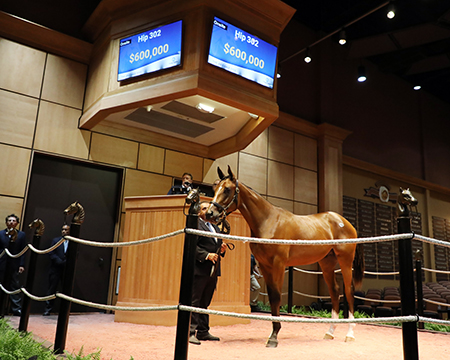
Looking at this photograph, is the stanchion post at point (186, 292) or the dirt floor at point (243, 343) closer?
the stanchion post at point (186, 292)

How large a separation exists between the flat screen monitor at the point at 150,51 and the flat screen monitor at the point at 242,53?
57 cm

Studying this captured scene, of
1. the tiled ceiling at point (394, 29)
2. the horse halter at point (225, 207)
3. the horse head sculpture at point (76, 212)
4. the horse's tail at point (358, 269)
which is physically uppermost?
the tiled ceiling at point (394, 29)

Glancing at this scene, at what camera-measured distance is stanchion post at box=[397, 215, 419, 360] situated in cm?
211

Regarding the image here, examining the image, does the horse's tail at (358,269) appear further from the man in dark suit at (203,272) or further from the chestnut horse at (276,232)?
the man in dark suit at (203,272)

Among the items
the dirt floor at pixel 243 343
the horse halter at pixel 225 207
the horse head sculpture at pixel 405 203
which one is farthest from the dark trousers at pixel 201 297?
the horse head sculpture at pixel 405 203

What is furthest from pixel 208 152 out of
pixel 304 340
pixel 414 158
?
pixel 414 158

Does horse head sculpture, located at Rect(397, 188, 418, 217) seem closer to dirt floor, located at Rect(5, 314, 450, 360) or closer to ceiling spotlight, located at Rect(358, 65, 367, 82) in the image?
dirt floor, located at Rect(5, 314, 450, 360)

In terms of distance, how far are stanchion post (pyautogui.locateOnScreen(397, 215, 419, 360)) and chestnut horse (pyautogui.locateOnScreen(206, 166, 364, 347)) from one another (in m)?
1.76

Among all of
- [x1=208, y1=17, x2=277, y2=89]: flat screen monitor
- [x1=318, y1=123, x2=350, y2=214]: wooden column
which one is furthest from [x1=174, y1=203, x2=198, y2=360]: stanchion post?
[x1=318, y1=123, x2=350, y2=214]: wooden column

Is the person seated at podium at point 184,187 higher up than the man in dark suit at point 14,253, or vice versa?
the person seated at podium at point 184,187

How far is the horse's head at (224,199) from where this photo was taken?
3.63m

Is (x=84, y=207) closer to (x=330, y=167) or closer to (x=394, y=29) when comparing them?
(x=330, y=167)

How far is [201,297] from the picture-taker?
13.8 feet

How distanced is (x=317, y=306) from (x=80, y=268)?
561 cm
